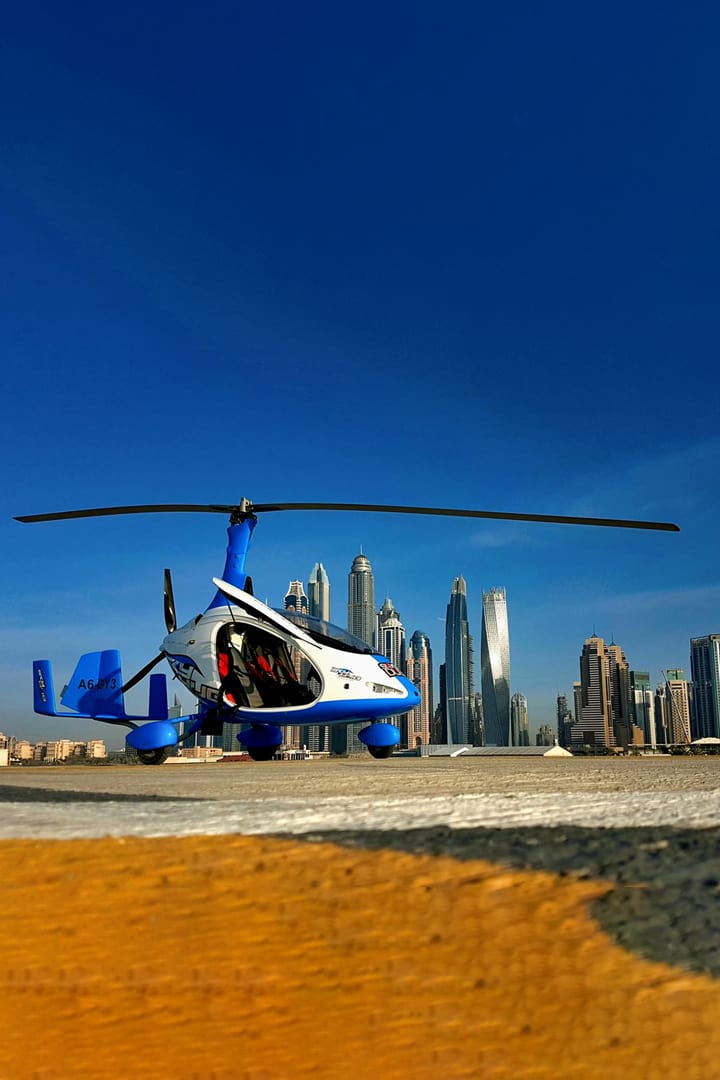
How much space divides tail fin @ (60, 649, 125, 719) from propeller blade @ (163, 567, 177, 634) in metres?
1.66

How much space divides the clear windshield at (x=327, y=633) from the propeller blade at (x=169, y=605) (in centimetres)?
262

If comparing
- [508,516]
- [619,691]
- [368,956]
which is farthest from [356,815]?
[619,691]

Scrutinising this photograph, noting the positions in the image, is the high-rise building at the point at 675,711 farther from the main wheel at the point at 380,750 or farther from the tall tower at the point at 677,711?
the main wheel at the point at 380,750

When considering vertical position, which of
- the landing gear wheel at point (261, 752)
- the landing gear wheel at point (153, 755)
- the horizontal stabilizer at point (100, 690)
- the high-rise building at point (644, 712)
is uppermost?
the horizontal stabilizer at point (100, 690)

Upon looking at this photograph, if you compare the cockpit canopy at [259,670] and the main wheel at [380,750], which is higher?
the cockpit canopy at [259,670]

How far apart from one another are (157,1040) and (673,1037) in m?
0.51

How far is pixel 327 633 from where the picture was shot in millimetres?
10914

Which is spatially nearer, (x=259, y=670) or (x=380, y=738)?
(x=259, y=670)

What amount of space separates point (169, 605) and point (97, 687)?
86.3 inches

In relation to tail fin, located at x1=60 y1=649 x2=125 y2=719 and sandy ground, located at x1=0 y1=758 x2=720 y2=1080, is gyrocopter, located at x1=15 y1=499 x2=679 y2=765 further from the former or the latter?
sandy ground, located at x1=0 y1=758 x2=720 y2=1080

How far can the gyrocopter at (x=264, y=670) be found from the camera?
35.0 feet

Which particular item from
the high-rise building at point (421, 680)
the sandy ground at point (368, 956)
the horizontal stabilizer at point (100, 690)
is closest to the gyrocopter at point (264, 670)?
the horizontal stabilizer at point (100, 690)

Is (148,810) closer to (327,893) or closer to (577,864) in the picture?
(327,893)

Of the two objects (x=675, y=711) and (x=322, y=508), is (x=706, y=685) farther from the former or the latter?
(x=322, y=508)
